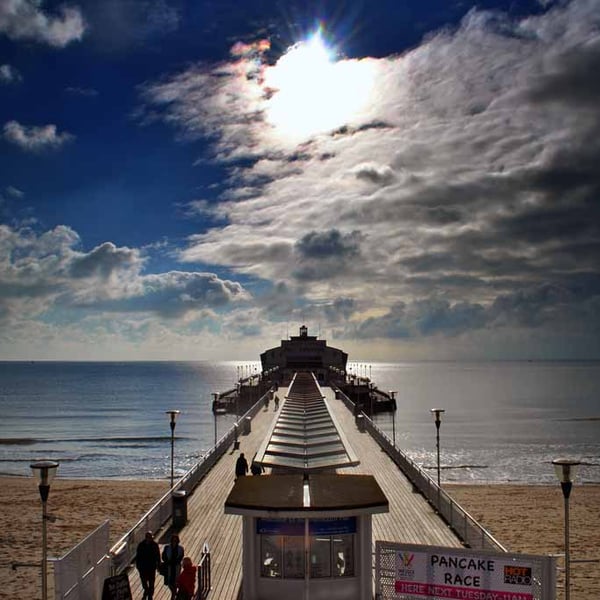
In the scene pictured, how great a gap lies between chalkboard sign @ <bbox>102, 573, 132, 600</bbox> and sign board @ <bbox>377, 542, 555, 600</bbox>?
4.83m

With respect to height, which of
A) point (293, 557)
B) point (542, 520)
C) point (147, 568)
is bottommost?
point (542, 520)

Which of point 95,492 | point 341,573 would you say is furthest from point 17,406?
point 341,573

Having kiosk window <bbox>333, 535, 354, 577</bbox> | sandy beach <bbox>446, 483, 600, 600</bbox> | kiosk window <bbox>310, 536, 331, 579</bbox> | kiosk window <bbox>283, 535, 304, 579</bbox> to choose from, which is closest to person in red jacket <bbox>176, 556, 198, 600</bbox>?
kiosk window <bbox>283, 535, 304, 579</bbox>

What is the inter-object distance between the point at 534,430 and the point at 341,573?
72375mm

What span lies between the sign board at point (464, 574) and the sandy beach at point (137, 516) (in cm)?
1239

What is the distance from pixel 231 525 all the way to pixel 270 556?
7103 mm

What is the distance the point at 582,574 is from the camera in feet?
76.2

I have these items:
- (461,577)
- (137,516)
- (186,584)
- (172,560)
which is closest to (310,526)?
(186,584)

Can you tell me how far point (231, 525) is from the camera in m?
18.4

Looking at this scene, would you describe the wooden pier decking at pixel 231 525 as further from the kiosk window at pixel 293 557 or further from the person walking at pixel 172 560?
the kiosk window at pixel 293 557

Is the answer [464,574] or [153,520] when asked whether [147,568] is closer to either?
[153,520]

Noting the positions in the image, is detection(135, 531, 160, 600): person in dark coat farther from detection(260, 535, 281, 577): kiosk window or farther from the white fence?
detection(260, 535, 281, 577): kiosk window

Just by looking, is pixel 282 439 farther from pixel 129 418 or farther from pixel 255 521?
pixel 129 418

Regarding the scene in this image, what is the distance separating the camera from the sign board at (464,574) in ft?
34.4
